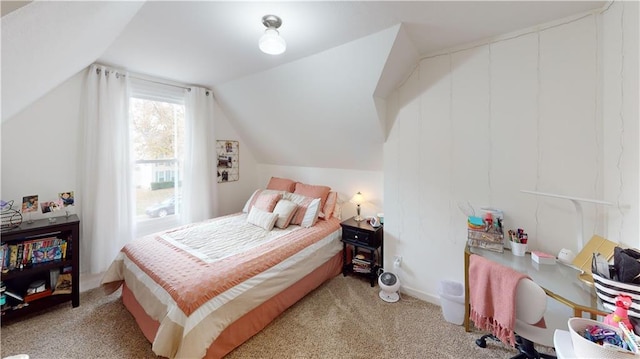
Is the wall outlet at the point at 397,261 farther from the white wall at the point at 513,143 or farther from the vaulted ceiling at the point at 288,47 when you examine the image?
the vaulted ceiling at the point at 288,47

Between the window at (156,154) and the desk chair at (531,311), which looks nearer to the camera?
the desk chair at (531,311)

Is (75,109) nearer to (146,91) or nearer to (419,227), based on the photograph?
(146,91)

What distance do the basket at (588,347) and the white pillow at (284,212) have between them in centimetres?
234

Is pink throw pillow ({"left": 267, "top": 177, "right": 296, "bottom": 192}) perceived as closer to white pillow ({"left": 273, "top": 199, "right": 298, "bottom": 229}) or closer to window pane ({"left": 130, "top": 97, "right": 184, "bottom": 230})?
white pillow ({"left": 273, "top": 199, "right": 298, "bottom": 229})

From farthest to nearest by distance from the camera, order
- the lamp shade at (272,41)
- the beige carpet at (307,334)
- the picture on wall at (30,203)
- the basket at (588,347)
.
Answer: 1. the picture on wall at (30,203)
2. the beige carpet at (307,334)
3. the lamp shade at (272,41)
4. the basket at (588,347)

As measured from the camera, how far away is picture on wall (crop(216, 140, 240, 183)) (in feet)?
12.3

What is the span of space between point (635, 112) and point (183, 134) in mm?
4129

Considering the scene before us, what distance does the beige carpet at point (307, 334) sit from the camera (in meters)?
1.71

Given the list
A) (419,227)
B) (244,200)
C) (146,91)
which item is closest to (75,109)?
(146,91)

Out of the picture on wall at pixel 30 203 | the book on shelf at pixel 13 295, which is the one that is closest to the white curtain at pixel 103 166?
the picture on wall at pixel 30 203

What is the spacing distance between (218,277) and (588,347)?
1.90 m

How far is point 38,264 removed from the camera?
2043 millimetres

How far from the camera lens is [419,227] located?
7.68 feet

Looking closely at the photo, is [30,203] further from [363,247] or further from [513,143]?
[513,143]
